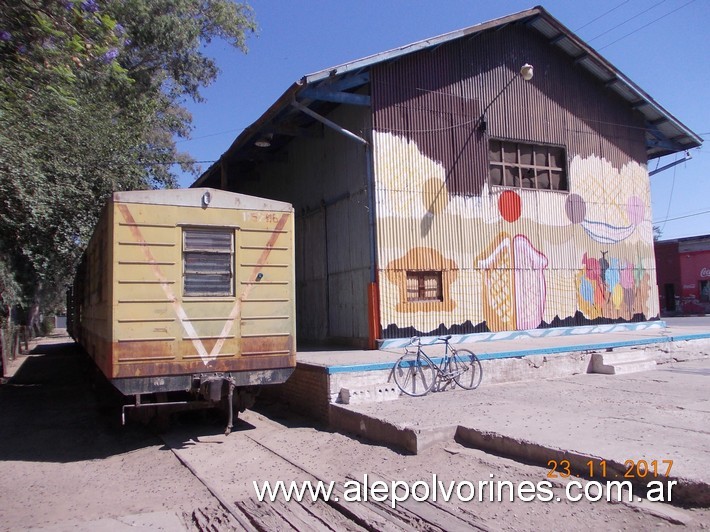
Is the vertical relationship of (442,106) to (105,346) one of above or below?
above

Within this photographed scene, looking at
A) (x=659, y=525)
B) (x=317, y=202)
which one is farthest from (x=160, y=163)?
(x=659, y=525)

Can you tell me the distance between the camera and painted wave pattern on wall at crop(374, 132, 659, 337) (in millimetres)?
12711

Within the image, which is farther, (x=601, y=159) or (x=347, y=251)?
(x=601, y=159)

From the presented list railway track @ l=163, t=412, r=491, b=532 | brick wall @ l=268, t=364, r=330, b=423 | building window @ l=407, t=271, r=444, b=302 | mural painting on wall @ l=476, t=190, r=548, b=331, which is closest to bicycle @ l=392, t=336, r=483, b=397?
brick wall @ l=268, t=364, r=330, b=423

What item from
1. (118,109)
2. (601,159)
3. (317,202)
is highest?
(118,109)

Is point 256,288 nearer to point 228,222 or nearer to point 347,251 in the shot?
point 228,222

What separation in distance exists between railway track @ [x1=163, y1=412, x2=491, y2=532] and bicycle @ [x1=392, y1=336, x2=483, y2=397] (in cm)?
360

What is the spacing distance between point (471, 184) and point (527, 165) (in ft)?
7.01

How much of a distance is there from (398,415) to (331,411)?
1271 mm


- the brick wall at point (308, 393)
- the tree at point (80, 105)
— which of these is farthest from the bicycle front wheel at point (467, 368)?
the tree at point (80, 105)

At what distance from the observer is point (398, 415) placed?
7.83m

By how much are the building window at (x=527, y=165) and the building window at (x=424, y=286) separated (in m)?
3.09

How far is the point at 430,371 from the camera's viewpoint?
9664mm

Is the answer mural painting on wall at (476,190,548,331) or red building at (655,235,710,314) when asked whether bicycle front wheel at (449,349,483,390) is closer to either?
mural painting on wall at (476,190,548,331)
